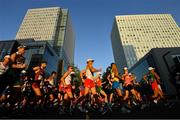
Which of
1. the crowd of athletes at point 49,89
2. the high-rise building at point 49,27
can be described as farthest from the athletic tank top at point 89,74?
the high-rise building at point 49,27

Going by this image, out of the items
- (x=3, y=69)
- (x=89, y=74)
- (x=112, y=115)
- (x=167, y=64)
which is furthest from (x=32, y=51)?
(x=112, y=115)

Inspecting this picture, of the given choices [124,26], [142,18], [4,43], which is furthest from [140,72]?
[142,18]

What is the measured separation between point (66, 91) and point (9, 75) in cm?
270

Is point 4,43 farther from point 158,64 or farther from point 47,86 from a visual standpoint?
point 47,86

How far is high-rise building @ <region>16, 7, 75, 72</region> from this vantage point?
111 metres

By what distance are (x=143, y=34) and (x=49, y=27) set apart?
237 ft

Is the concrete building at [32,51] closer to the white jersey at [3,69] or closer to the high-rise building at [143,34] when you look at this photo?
the white jersey at [3,69]

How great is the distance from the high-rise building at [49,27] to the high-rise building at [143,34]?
42005 millimetres

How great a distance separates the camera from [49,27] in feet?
384

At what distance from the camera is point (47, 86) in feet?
31.4

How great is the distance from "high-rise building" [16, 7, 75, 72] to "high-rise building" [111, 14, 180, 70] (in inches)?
1654

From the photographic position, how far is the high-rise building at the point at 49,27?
111 m

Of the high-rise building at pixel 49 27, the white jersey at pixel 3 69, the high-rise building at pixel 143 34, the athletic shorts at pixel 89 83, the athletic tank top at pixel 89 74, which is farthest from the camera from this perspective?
the high-rise building at pixel 143 34

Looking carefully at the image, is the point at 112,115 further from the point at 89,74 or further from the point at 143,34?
the point at 143,34
